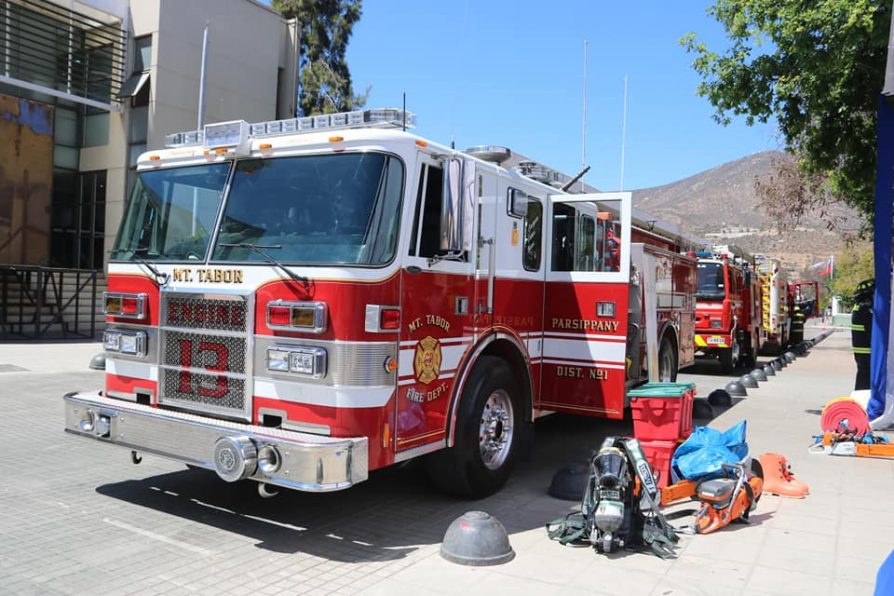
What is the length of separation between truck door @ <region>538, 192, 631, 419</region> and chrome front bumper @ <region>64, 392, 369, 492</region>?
2809mm

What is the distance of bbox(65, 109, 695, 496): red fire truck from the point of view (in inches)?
176

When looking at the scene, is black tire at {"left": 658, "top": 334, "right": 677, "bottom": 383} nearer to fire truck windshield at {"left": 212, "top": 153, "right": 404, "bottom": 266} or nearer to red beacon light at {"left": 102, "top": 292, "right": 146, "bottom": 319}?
fire truck windshield at {"left": 212, "top": 153, "right": 404, "bottom": 266}

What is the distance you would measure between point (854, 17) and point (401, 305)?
22.1 ft

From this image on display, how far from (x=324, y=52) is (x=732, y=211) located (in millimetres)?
106720

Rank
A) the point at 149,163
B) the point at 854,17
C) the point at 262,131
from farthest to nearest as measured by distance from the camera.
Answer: the point at 854,17 → the point at 149,163 → the point at 262,131

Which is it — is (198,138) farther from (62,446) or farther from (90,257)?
(90,257)

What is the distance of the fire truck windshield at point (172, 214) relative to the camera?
5.27 meters

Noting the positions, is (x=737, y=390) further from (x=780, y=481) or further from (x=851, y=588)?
(x=851, y=588)

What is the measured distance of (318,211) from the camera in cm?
479

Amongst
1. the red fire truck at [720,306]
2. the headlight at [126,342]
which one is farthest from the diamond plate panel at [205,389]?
the red fire truck at [720,306]

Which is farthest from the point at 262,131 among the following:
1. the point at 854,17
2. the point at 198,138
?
the point at 854,17

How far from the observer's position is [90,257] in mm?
23453

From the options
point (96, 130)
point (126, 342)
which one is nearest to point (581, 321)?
point (126, 342)

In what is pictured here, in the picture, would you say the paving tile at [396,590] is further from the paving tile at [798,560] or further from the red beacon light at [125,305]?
the red beacon light at [125,305]
